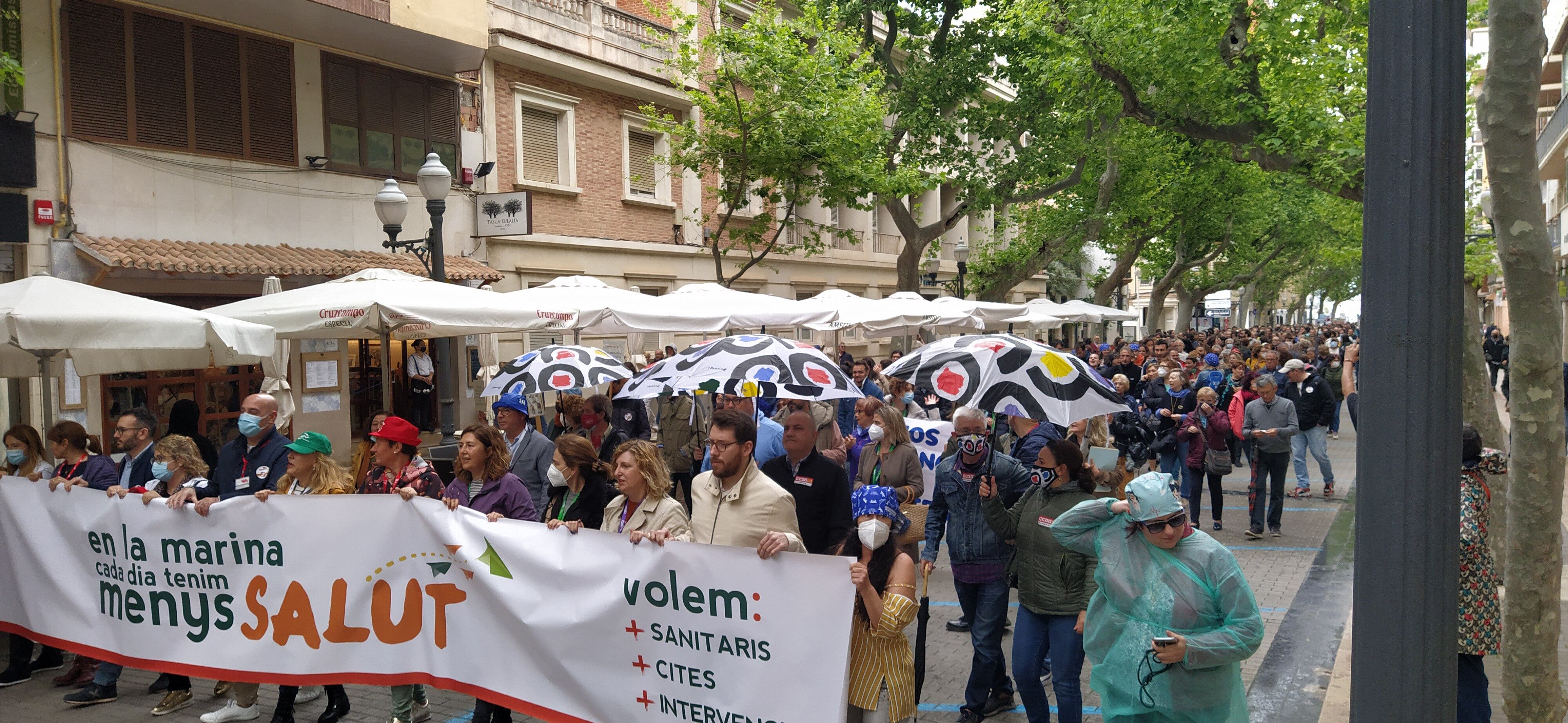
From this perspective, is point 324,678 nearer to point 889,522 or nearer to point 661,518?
point 661,518

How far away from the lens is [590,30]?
835 inches

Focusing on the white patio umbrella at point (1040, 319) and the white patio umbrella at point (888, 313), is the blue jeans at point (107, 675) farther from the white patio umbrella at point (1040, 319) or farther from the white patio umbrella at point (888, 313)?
the white patio umbrella at point (1040, 319)

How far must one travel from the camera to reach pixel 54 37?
13250 mm

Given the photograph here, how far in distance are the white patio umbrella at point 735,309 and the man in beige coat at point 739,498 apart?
341 inches

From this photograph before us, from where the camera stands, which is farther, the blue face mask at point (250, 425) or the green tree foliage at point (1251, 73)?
the green tree foliage at point (1251, 73)

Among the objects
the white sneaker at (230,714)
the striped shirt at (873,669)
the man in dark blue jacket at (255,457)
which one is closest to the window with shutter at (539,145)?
the man in dark blue jacket at (255,457)

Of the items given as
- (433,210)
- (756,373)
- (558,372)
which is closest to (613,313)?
(558,372)

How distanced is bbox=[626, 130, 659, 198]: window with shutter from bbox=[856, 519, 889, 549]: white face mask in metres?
19.5

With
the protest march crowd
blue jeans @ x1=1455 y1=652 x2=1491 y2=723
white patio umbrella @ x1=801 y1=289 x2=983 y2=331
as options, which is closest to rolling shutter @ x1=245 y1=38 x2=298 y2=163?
the protest march crowd

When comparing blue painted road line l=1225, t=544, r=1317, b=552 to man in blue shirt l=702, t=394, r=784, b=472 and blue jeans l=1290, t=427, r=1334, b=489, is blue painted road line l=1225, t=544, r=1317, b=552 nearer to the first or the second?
blue jeans l=1290, t=427, r=1334, b=489

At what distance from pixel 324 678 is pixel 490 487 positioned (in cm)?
133

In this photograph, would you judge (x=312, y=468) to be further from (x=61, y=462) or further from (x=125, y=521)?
(x=61, y=462)

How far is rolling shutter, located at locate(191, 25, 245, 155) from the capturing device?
15.0m

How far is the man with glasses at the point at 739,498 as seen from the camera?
198 inches
